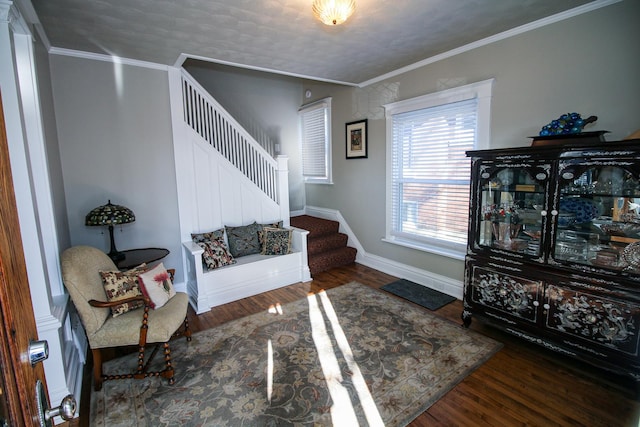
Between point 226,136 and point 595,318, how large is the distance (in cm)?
406

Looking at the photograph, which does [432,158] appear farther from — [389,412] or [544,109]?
[389,412]

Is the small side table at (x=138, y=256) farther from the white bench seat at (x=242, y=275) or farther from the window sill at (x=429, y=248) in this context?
the window sill at (x=429, y=248)

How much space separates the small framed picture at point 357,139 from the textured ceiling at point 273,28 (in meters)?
1.16

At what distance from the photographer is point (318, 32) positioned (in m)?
2.74

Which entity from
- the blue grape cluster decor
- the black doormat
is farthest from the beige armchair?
the blue grape cluster decor

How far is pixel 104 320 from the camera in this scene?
2.31m

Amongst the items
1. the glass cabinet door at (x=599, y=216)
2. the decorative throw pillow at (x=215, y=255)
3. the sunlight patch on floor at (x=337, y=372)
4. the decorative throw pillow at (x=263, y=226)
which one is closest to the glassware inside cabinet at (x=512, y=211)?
the glass cabinet door at (x=599, y=216)

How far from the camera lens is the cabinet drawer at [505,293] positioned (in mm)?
2549

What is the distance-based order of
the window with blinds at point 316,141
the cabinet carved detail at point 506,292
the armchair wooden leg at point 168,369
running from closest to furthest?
the armchair wooden leg at point 168,369, the cabinet carved detail at point 506,292, the window with blinds at point 316,141

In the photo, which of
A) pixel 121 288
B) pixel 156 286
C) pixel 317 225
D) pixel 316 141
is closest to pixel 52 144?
pixel 121 288

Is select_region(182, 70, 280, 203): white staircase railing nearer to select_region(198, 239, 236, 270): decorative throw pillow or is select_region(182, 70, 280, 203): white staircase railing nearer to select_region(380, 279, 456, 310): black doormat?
select_region(198, 239, 236, 270): decorative throw pillow

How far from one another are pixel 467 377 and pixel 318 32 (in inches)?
118

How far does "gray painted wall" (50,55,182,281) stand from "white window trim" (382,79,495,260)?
2.69m

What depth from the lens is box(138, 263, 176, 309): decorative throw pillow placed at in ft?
8.06
